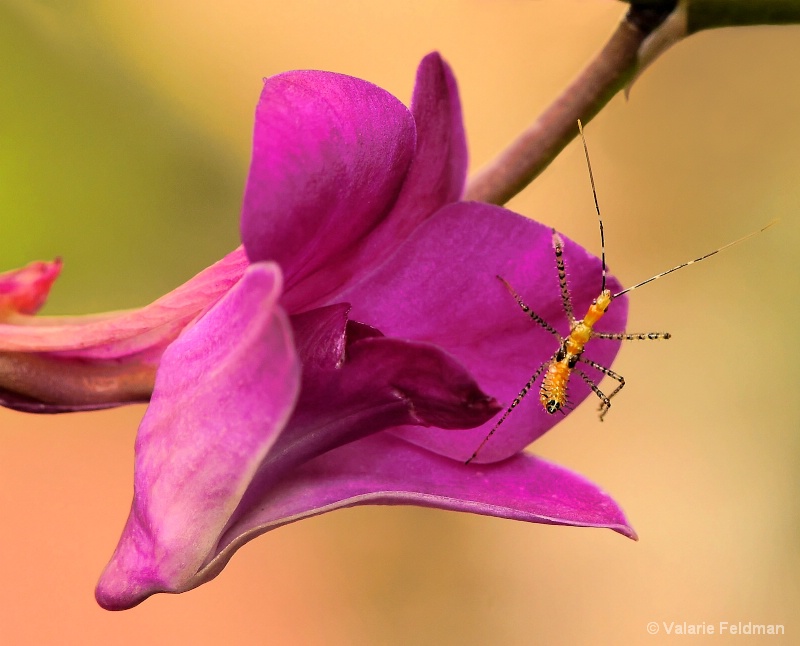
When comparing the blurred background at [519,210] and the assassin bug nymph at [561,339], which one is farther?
the blurred background at [519,210]

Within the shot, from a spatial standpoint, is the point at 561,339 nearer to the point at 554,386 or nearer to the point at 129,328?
the point at 554,386

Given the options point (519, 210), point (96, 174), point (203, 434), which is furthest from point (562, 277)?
point (96, 174)

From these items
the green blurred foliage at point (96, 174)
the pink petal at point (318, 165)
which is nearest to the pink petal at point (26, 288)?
the pink petal at point (318, 165)

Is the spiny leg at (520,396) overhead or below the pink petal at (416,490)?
overhead

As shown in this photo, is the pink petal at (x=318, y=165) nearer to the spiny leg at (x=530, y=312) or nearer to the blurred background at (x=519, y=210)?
the spiny leg at (x=530, y=312)

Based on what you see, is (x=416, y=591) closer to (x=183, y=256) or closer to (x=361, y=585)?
(x=361, y=585)

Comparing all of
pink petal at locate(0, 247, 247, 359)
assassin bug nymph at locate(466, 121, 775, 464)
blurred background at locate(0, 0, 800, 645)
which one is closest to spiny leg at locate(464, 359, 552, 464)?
assassin bug nymph at locate(466, 121, 775, 464)

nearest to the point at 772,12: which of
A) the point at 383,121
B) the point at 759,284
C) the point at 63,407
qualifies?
the point at 383,121
